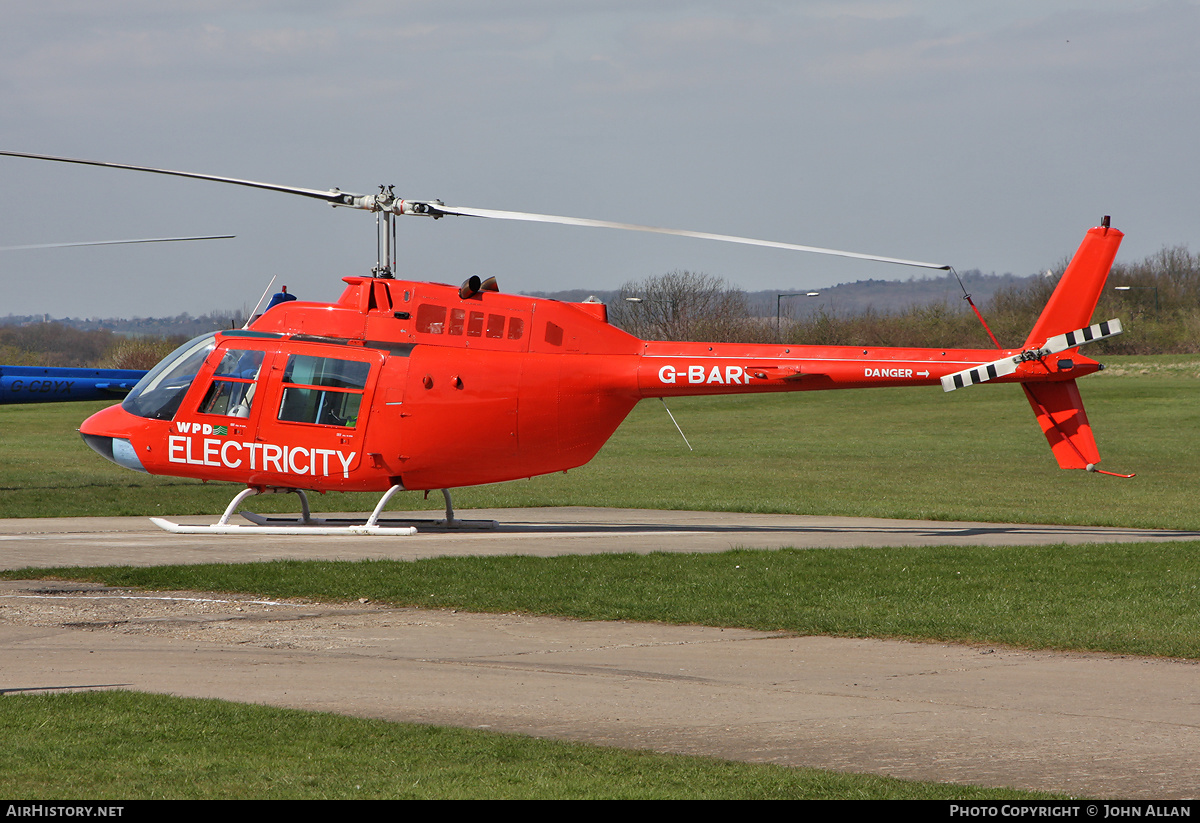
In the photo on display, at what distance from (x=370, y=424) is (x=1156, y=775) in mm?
11971

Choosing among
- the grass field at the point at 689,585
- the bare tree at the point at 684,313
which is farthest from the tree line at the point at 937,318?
the grass field at the point at 689,585

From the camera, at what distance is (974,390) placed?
204 feet

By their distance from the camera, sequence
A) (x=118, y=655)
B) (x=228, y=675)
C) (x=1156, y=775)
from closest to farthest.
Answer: (x=1156, y=775)
(x=228, y=675)
(x=118, y=655)

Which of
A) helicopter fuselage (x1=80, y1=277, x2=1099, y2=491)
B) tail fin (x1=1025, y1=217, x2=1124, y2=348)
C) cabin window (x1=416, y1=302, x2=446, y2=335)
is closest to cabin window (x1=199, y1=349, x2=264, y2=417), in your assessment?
helicopter fuselage (x1=80, y1=277, x2=1099, y2=491)

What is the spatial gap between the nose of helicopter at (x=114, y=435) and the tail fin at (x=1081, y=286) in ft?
41.2

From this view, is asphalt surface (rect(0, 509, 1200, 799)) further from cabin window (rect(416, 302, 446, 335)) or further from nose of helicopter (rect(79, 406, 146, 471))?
cabin window (rect(416, 302, 446, 335))

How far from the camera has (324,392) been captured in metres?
16.6

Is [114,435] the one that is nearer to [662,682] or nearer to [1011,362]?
[662,682]

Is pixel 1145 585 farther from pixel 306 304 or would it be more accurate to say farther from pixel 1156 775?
pixel 306 304

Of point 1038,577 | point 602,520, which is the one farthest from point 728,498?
point 1038,577

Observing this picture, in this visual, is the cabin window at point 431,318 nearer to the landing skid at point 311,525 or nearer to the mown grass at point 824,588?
the landing skid at point 311,525

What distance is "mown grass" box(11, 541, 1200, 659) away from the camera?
1062 cm

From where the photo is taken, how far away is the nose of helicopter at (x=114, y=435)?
1725 cm

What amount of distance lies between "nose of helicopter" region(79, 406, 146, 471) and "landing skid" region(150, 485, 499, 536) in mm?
975
